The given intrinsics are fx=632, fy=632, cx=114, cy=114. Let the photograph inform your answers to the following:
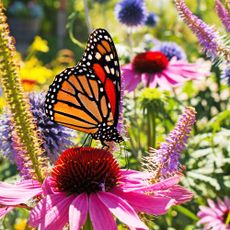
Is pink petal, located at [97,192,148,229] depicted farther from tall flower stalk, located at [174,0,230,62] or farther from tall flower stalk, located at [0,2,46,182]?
tall flower stalk, located at [174,0,230,62]

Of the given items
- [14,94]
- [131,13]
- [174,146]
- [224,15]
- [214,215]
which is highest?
[131,13]

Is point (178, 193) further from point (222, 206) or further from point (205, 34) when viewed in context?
point (222, 206)

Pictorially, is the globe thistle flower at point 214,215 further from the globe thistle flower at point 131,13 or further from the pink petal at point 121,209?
the globe thistle flower at point 131,13

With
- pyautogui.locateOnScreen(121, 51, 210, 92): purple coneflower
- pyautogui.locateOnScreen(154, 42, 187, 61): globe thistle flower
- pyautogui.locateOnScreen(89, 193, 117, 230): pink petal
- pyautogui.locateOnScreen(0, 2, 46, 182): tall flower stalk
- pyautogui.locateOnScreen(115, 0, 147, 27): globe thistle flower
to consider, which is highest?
pyautogui.locateOnScreen(115, 0, 147, 27): globe thistle flower

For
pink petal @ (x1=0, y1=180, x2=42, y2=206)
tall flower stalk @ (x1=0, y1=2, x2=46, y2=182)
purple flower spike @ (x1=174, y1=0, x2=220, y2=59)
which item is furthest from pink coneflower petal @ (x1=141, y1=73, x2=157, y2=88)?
tall flower stalk @ (x1=0, y1=2, x2=46, y2=182)

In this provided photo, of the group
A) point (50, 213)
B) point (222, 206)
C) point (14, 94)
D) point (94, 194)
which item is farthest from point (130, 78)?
point (14, 94)

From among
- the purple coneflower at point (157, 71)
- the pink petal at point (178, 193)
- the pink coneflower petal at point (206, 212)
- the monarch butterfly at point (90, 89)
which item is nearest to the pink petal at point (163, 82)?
the purple coneflower at point (157, 71)
